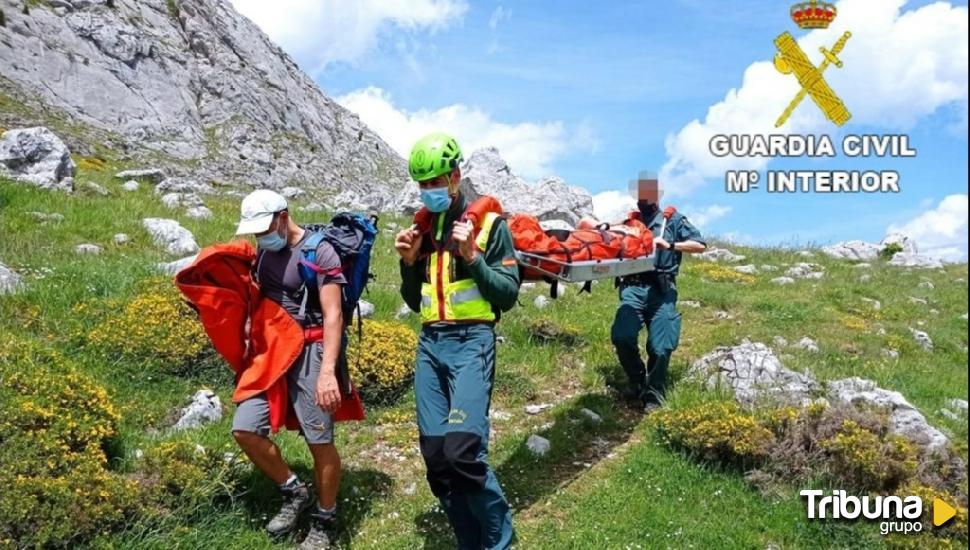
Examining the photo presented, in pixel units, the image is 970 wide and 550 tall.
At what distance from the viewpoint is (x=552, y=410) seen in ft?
27.0

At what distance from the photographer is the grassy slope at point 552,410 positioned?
18.6ft

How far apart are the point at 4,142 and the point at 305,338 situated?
14.6 m

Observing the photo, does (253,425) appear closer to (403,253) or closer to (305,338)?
(305,338)

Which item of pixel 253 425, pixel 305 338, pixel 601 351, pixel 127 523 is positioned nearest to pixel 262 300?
pixel 305 338

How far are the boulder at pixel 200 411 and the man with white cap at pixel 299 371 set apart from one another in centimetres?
173

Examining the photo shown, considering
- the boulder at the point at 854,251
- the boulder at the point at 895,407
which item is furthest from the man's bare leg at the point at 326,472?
the boulder at the point at 854,251

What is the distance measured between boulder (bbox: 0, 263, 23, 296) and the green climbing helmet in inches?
250

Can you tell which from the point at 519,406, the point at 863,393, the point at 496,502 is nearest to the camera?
the point at 496,502

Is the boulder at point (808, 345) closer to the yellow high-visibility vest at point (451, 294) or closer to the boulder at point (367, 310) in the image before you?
the boulder at point (367, 310)

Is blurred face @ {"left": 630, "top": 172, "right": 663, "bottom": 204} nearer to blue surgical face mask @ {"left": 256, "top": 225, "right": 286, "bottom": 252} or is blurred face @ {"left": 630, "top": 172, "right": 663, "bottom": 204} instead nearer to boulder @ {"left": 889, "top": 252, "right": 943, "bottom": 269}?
blue surgical face mask @ {"left": 256, "top": 225, "right": 286, "bottom": 252}

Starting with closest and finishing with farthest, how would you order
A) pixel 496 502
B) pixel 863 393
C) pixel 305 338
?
pixel 496 502 < pixel 305 338 < pixel 863 393

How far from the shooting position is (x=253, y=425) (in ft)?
17.4

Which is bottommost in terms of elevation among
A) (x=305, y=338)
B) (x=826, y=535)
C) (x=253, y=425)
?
(x=826, y=535)

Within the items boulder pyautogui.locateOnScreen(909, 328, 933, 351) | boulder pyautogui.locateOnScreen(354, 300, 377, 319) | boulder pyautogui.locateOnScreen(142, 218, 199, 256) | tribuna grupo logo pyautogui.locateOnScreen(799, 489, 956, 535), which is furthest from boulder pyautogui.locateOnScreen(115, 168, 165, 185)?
tribuna grupo logo pyautogui.locateOnScreen(799, 489, 956, 535)
